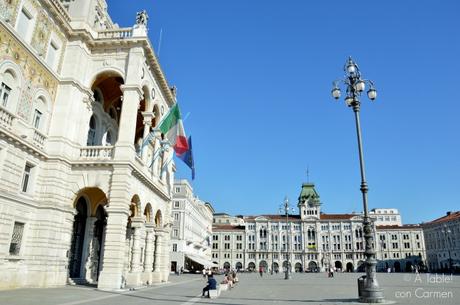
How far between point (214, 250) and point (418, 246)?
67157 mm

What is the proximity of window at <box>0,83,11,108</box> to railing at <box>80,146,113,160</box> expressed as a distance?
565cm

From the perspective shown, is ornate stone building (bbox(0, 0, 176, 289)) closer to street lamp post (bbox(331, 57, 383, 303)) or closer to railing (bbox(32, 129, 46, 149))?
railing (bbox(32, 129, 46, 149))

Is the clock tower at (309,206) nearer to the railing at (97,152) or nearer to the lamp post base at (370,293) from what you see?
the railing at (97,152)

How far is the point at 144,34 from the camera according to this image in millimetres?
25266

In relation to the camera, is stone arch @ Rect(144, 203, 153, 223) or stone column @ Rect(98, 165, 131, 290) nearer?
stone column @ Rect(98, 165, 131, 290)

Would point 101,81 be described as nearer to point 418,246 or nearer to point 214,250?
point 214,250

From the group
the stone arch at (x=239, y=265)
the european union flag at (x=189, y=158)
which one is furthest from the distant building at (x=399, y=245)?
the european union flag at (x=189, y=158)

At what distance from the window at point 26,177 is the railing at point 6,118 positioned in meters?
2.92

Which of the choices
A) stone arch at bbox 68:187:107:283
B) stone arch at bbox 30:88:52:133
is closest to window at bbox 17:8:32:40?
stone arch at bbox 30:88:52:133

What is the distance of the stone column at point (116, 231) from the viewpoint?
20781 millimetres

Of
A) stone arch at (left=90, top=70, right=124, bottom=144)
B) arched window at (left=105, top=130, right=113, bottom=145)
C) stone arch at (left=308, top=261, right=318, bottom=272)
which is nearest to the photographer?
stone arch at (left=90, top=70, right=124, bottom=144)

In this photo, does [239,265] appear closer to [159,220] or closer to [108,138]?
[159,220]

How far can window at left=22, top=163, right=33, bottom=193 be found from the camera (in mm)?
20341

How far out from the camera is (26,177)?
67.6 feet
